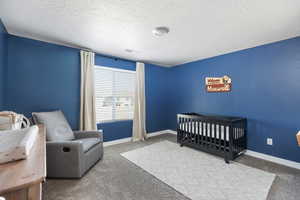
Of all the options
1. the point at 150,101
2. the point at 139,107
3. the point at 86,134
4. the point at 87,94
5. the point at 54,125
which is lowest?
the point at 86,134

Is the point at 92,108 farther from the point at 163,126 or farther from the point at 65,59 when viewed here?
the point at 163,126

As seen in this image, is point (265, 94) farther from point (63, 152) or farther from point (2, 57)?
point (2, 57)

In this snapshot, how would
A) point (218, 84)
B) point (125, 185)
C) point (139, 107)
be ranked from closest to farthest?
point (125, 185) → point (218, 84) → point (139, 107)

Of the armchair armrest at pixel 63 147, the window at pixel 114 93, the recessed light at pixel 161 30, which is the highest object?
the recessed light at pixel 161 30

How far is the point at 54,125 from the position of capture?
226 centimetres

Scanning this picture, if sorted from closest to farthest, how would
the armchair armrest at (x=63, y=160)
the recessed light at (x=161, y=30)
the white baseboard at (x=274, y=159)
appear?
the armchair armrest at (x=63, y=160)
the recessed light at (x=161, y=30)
the white baseboard at (x=274, y=159)

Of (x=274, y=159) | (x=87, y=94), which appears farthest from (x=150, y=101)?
(x=274, y=159)

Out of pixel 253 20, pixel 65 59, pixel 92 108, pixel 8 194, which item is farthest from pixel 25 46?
pixel 253 20

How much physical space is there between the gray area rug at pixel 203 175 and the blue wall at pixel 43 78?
4.81 ft

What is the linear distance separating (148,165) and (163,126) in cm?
224

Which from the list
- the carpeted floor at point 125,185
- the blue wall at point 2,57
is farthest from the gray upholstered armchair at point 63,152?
A: the blue wall at point 2,57

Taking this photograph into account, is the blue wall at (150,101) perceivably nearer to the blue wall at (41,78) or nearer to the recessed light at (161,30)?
the blue wall at (41,78)

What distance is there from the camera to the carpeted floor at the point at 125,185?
1638mm

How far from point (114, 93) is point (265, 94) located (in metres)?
3.25
